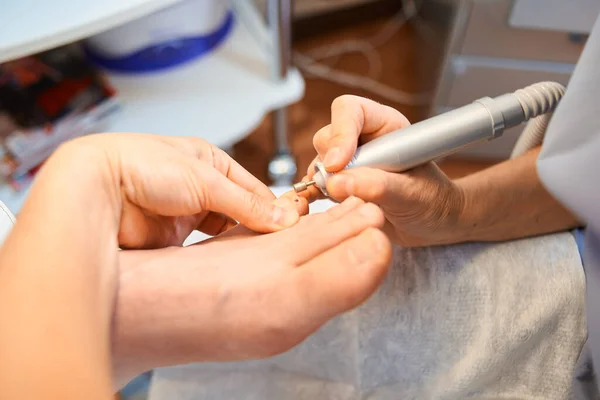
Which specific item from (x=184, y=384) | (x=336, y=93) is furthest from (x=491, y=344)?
(x=336, y=93)

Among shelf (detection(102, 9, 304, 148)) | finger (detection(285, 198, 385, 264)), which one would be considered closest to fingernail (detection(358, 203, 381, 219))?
finger (detection(285, 198, 385, 264))

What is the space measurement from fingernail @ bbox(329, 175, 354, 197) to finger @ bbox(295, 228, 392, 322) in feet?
0.19

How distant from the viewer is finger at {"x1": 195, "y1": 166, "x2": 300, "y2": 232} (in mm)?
475

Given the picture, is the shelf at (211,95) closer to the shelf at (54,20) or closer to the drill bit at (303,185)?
the shelf at (54,20)

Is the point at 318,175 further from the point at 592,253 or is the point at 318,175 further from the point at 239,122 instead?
the point at 239,122

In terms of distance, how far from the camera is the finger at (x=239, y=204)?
0.48m

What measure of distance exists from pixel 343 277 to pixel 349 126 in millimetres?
151

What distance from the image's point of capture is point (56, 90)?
1.01m

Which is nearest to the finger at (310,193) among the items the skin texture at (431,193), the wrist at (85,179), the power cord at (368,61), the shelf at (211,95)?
the skin texture at (431,193)

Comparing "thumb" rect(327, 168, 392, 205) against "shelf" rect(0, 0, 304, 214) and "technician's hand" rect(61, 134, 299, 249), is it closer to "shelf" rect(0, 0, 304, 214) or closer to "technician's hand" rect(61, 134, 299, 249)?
"technician's hand" rect(61, 134, 299, 249)

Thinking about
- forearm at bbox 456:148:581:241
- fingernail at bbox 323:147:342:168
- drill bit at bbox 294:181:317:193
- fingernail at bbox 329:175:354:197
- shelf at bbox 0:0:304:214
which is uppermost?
fingernail at bbox 323:147:342:168

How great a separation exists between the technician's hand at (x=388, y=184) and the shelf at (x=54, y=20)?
0.36 m

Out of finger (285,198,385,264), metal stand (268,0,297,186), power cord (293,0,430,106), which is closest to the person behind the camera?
finger (285,198,385,264)

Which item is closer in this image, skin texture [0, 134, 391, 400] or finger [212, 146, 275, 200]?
skin texture [0, 134, 391, 400]
